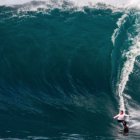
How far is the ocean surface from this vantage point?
27328 millimetres

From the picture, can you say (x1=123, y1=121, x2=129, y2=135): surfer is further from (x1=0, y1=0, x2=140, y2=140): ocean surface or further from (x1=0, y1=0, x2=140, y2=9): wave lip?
(x1=0, y1=0, x2=140, y2=9): wave lip

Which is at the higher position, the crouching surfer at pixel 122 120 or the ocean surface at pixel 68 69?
the ocean surface at pixel 68 69

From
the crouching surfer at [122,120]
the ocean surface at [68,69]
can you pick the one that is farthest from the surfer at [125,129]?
the ocean surface at [68,69]

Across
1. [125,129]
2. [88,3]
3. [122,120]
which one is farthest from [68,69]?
[88,3]

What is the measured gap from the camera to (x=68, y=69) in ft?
108

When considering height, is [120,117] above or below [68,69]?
below

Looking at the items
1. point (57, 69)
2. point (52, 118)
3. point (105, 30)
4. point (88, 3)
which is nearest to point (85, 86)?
point (57, 69)

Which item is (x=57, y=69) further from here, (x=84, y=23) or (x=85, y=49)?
(x=84, y=23)

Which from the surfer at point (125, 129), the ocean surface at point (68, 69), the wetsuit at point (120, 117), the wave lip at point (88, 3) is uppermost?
the wave lip at point (88, 3)

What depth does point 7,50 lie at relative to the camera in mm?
34031

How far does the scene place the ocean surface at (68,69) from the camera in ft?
89.7

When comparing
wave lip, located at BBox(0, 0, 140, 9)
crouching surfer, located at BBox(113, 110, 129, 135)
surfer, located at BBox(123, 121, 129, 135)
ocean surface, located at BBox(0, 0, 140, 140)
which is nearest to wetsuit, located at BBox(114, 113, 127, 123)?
crouching surfer, located at BBox(113, 110, 129, 135)

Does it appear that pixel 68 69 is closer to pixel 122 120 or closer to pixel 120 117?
pixel 120 117

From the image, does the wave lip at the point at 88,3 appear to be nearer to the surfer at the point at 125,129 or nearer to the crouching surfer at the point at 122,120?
the crouching surfer at the point at 122,120
